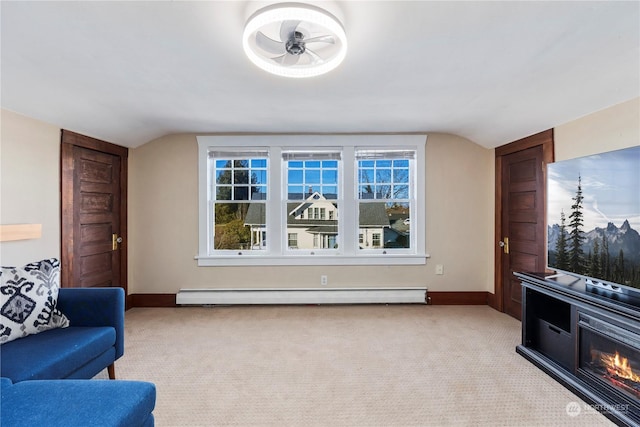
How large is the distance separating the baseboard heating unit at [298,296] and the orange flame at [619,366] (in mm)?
1913

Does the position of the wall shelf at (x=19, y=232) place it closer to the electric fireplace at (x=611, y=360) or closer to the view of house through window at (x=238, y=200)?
the view of house through window at (x=238, y=200)

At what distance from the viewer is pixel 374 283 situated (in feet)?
12.5

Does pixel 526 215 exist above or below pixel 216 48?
below

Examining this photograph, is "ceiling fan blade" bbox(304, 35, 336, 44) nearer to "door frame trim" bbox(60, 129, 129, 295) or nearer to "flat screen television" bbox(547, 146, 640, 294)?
"flat screen television" bbox(547, 146, 640, 294)

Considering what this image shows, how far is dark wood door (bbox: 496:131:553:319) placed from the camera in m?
3.01

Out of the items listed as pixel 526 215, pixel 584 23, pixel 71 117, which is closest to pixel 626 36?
pixel 584 23

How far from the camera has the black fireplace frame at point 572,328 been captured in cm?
171

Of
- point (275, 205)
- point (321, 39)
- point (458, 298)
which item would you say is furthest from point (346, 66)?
point (458, 298)

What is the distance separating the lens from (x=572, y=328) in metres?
2.07

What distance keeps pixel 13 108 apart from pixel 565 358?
4.70 metres

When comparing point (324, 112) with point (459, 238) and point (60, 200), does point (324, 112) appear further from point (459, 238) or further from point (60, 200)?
point (60, 200)

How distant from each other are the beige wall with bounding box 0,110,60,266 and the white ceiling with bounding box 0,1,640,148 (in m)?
0.15

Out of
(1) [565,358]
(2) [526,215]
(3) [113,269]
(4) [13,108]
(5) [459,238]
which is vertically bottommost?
(1) [565,358]

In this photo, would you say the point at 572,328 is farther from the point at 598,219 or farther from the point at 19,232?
the point at 19,232
